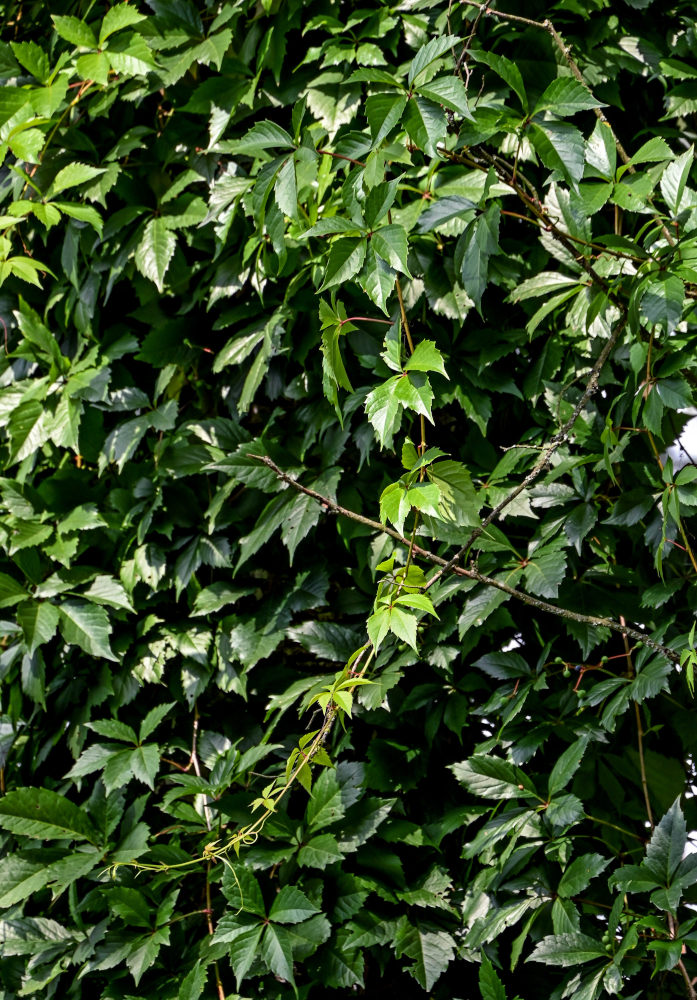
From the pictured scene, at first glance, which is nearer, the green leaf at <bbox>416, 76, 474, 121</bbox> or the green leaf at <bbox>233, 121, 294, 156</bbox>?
the green leaf at <bbox>416, 76, 474, 121</bbox>

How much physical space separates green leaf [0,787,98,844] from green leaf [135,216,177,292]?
105 centimetres

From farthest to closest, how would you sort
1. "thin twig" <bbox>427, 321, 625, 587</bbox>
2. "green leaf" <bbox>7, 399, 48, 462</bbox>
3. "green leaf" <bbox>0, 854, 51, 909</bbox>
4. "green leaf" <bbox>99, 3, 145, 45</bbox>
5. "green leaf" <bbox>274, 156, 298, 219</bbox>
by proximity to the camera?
1. "green leaf" <bbox>7, 399, 48, 462</bbox>
2. "green leaf" <bbox>99, 3, 145, 45</bbox>
3. "green leaf" <bbox>0, 854, 51, 909</bbox>
4. "green leaf" <bbox>274, 156, 298, 219</bbox>
5. "thin twig" <bbox>427, 321, 625, 587</bbox>

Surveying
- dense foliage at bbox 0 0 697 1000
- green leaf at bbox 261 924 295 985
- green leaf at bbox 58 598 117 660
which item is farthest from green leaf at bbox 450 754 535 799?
green leaf at bbox 58 598 117 660

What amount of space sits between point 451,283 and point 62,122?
1.01 metres

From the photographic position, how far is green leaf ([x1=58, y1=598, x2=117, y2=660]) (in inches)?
72.9

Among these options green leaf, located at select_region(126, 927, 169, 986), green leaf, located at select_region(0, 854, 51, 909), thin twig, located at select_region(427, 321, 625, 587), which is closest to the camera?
thin twig, located at select_region(427, 321, 625, 587)

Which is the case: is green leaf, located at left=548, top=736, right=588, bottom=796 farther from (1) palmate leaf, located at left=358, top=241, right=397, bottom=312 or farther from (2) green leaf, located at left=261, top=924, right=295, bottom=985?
(1) palmate leaf, located at left=358, top=241, right=397, bottom=312

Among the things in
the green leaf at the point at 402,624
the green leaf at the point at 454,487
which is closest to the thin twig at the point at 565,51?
the green leaf at the point at 454,487

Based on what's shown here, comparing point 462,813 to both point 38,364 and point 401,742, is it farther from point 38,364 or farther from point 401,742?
point 38,364

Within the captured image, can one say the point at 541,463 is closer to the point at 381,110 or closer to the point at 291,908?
the point at 381,110

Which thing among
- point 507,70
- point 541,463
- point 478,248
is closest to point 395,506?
point 541,463

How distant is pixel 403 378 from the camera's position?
135 centimetres

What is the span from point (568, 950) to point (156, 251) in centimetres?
151

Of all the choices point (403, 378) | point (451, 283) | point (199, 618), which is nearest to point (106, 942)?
point (199, 618)
